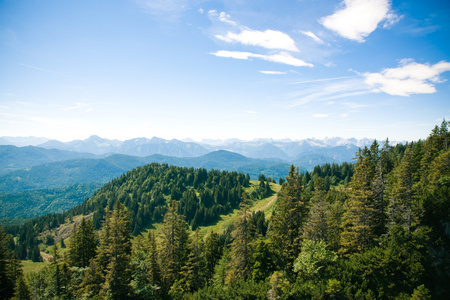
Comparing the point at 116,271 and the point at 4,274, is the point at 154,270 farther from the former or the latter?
the point at 4,274

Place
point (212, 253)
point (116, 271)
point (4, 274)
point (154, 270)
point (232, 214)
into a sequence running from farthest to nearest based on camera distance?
point (232, 214), point (212, 253), point (4, 274), point (154, 270), point (116, 271)

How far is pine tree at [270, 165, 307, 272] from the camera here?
3338 centimetres

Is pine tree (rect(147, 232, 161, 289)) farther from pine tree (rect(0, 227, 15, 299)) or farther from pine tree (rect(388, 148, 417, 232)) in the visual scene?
pine tree (rect(388, 148, 417, 232))

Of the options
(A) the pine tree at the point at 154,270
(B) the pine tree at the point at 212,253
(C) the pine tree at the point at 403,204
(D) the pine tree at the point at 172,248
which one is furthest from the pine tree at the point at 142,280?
(C) the pine tree at the point at 403,204

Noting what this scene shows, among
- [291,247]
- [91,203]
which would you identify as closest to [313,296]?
[291,247]

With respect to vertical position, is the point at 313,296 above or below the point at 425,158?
below

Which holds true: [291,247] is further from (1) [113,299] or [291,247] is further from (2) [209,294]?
(1) [113,299]

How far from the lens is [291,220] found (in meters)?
34.0

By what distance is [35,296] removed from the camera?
1526 inches

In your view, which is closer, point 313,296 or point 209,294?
point 313,296

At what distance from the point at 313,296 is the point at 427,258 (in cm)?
1994

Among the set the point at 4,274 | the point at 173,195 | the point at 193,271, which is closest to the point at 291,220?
the point at 193,271

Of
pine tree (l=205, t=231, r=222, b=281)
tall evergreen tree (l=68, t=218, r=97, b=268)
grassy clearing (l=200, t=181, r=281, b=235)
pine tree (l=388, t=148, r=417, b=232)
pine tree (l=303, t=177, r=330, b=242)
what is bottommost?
grassy clearing (l=200, t=181, r=281, b=235)

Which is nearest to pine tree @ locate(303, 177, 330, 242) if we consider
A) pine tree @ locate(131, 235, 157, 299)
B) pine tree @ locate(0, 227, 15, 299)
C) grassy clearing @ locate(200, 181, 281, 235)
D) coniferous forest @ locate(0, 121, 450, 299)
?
coniferous forest @ locate(0, 121, 450, 299)
